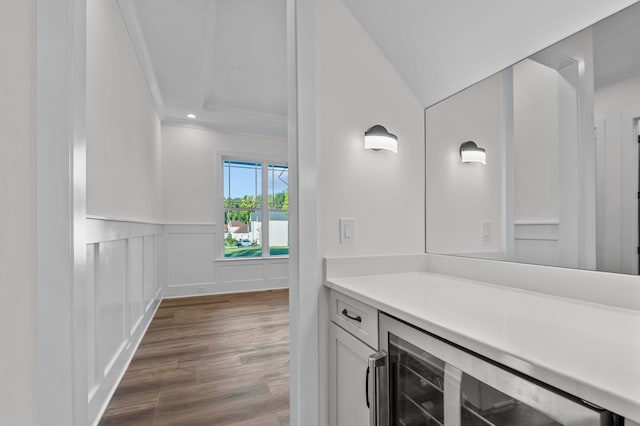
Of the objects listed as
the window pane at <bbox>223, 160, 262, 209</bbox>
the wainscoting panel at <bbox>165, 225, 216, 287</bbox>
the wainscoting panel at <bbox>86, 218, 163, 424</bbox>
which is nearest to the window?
the window pane at <bbox>223, 160, 262, 209</bbox>

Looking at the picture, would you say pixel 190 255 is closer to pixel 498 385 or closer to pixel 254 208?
pixel 254 208

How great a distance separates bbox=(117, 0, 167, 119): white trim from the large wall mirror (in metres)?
2.29

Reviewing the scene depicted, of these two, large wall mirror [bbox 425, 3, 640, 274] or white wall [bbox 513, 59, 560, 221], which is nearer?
large wall mirror [bbox 425, 3, 640, 274]

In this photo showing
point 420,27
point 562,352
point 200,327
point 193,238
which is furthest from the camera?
point 193,238

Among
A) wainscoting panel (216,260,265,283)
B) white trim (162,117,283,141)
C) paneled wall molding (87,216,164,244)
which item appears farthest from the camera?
wainscoting panel (216,260,265,283)

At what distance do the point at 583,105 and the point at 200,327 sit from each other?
3.38 meters

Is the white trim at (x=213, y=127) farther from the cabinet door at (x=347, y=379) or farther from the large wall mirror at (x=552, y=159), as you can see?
the cabinet door at (x=347, y=379)

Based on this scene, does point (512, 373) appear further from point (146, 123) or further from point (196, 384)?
point (146, 123)

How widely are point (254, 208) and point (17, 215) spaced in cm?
396

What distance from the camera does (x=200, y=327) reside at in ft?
10.1

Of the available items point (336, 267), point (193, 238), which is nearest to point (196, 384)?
point (336, 267)

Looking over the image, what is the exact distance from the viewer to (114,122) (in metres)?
2.02

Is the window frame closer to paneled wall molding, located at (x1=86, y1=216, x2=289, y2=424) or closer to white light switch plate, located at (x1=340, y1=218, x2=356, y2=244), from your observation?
paneled wall molding, located at (x1=86, y1=216, x2=289, y2=424)

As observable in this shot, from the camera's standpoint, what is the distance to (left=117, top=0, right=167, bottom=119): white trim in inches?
84.1
